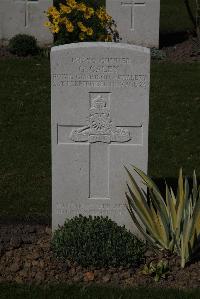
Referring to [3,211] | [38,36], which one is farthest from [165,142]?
[38,36]

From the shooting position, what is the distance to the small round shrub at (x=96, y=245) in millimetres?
6227

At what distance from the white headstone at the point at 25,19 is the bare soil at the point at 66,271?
8437 millimetres

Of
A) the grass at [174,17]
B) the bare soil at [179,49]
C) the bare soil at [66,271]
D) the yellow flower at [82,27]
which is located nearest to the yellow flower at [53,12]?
the yellow flower at [82,27]

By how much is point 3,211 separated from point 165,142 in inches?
113

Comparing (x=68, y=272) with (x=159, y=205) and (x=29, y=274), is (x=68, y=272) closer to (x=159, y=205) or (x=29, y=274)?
(x=29, y=274)

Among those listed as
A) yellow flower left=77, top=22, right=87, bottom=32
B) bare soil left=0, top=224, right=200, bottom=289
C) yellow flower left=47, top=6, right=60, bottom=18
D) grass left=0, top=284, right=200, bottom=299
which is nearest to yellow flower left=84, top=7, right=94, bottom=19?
yellow flower left=77, top=22, right=87, bottom=32

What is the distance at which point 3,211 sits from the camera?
7.67 metres

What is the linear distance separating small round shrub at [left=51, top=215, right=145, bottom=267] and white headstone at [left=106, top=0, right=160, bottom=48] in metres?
8.69

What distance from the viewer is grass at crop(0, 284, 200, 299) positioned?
19.3 ft

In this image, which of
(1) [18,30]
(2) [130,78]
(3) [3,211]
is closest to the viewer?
(2) [130,78]

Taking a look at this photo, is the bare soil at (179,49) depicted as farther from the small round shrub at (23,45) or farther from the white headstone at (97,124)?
the white headstone at (97,124)

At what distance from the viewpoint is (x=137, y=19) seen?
14.5 metres

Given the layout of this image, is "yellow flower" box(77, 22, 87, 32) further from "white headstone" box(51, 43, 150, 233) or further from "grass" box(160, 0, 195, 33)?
"white headstone" box(51, 43, 150, 233)

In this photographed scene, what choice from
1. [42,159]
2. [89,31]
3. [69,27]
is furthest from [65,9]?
[42,159]
